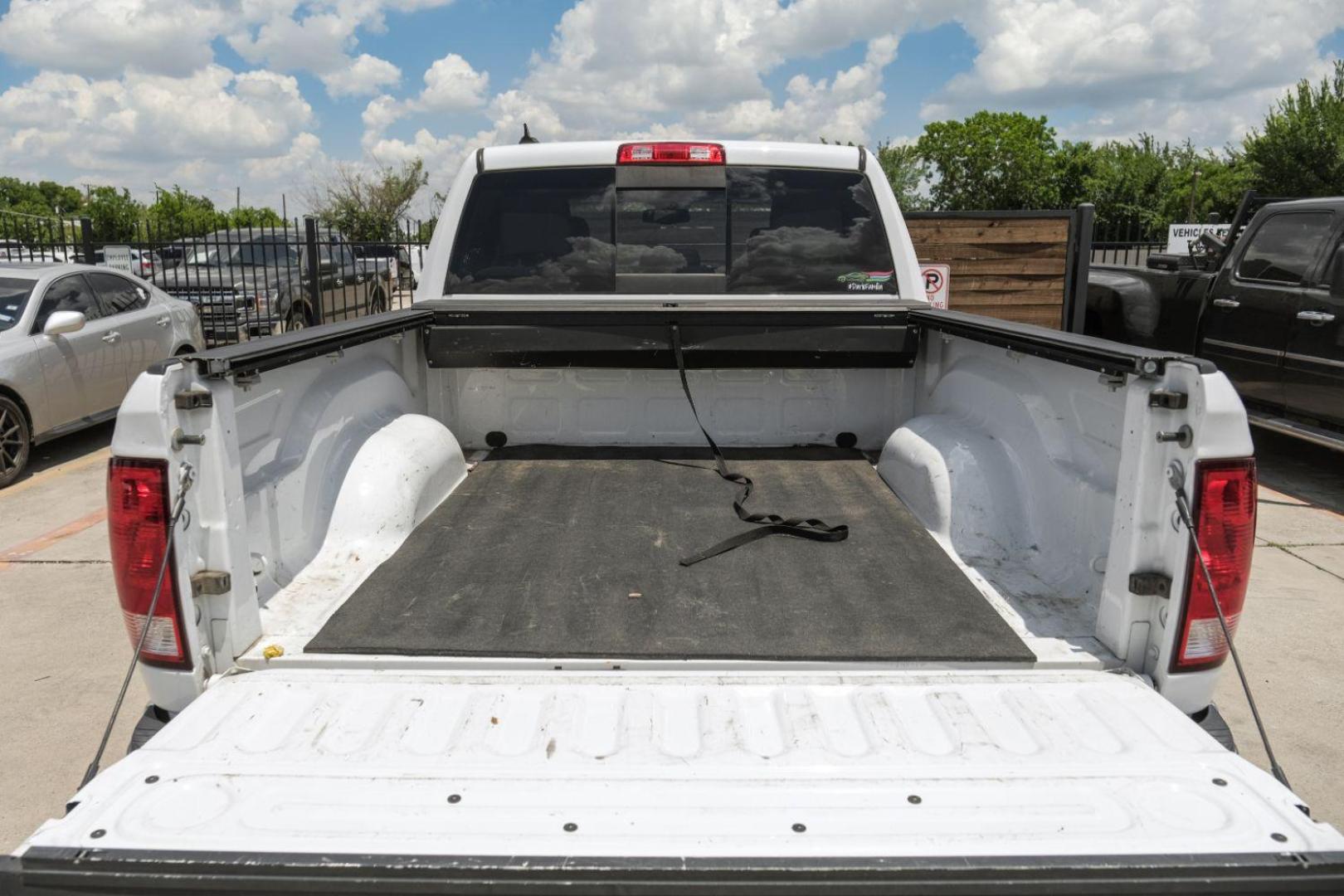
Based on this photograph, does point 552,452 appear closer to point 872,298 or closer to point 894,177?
point 872,298

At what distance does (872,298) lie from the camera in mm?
4348

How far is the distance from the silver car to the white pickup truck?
223 inches

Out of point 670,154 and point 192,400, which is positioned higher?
point 670,154

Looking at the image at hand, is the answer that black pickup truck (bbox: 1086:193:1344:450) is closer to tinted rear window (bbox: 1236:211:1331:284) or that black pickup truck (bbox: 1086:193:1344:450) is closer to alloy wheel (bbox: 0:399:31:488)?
tinted rear window (bbox: 1236:211:1331:284)

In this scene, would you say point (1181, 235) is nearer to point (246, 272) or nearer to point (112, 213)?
point (246, 272)

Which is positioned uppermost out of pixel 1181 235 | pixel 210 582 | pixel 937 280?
pixel 1181 235

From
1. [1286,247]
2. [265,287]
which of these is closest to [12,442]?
[265,287]

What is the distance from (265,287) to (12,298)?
656cm

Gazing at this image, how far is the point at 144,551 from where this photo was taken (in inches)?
89.7

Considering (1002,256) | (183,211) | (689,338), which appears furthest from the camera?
(183,211)

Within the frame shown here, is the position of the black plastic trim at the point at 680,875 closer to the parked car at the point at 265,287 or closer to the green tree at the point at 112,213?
the parked car at the point at 265,287

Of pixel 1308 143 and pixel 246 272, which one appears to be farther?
pixel 1308 143

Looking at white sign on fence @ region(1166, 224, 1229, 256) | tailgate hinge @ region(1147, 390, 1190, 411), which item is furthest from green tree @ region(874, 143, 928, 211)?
tailgate hinge @ region(1147, 390, 1190, 411)

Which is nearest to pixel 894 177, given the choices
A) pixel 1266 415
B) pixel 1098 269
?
pixel 1098 269
